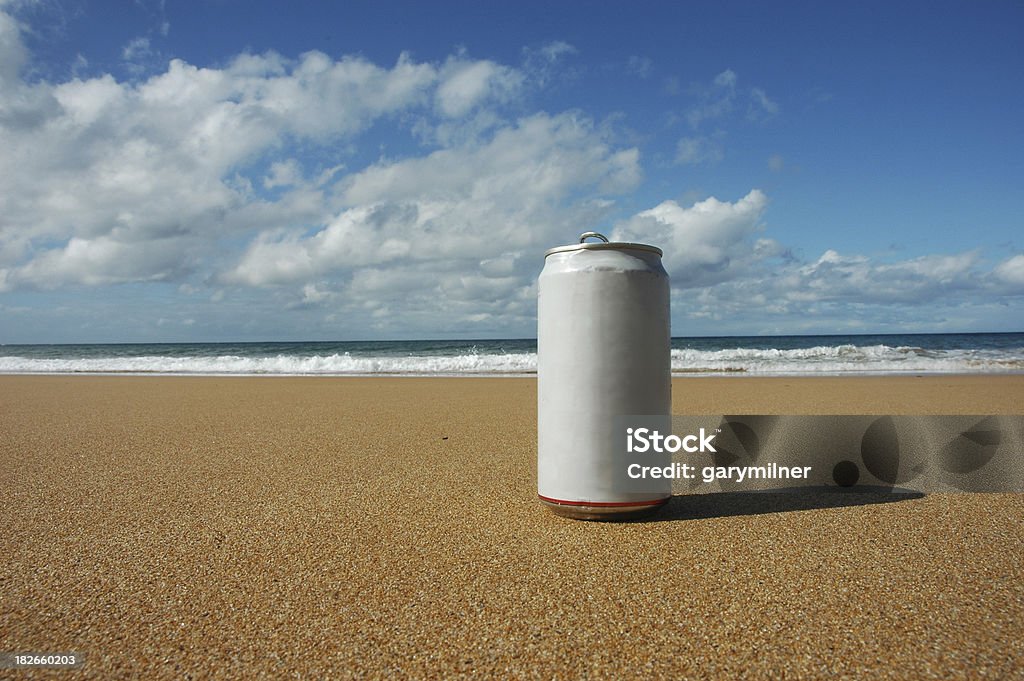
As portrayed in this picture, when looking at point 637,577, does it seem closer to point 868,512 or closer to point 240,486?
point 868,512

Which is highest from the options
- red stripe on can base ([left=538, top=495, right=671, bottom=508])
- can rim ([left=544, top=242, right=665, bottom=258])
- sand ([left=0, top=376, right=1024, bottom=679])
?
can rim ([left=544, top=242, right=665, bottom=258])

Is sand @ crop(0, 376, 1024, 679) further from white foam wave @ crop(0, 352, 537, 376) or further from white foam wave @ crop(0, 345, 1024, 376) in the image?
white foam wave @ crop(0, 352, 537, 376)

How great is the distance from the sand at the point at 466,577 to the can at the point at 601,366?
0.22m

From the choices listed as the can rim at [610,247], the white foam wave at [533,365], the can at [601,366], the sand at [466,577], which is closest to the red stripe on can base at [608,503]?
the can at [601,366]

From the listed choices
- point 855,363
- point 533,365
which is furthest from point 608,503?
point 855,363

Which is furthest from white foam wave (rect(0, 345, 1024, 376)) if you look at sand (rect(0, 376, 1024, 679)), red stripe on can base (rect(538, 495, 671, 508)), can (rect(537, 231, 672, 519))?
can (rect(537, 231, 672, 519))

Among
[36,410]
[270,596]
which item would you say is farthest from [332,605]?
[36,410]

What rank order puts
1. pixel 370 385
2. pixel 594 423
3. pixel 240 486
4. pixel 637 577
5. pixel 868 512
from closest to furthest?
pixel 637 577, pixel 594 423, pixel 868 512, pixel 240 486, pixel 370 385

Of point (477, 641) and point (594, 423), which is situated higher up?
point (594, 423)

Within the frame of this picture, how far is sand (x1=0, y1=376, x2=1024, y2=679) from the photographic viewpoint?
2133mm

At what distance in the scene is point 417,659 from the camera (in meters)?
2.12

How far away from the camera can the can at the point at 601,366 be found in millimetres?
3451

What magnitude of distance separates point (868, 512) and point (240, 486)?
3.91 metres

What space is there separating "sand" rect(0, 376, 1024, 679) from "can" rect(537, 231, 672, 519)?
0.22 meters
